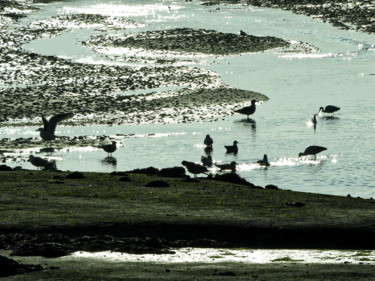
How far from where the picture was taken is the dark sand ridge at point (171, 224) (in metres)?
14.2

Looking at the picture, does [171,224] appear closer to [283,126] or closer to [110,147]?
[110,147]

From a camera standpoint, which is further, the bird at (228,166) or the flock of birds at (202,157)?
the bird at (228,166)

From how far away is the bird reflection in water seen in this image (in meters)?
32.2

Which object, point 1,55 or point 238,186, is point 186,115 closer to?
point 238,186

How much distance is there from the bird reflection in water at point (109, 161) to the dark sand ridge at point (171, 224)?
26.9 ft

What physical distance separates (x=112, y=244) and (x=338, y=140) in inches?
880

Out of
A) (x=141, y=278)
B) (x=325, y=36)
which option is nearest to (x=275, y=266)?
(x=141, y=278)

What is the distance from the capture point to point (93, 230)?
58.2 ft

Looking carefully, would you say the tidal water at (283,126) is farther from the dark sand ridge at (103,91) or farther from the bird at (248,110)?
the dark sand ridge at (103,91)

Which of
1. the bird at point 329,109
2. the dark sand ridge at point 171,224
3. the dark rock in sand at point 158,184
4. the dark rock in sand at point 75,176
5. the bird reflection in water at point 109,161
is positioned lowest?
the bird reflection in water at point 109,161

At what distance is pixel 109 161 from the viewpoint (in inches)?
1288

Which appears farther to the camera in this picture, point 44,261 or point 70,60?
point 70,60

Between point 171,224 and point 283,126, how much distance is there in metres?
22.6

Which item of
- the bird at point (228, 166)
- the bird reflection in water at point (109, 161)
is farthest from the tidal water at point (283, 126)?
the bird at point (228, 166)
